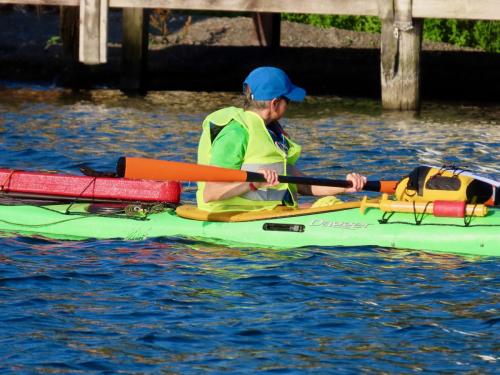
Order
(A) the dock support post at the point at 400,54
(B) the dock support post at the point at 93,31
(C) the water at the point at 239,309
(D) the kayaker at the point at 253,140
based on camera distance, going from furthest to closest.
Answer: (B) the dock support post at the point at 93,31 → (A) the dock support post at the point at 400,54 → (D) the kayaker at the point at 253,140 → (C) the water at the point at 239,309

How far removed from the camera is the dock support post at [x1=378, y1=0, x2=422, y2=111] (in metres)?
14.3

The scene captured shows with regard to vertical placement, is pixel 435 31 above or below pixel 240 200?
above

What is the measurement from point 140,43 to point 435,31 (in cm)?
571

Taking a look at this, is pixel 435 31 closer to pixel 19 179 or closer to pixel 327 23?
pixel 327 23

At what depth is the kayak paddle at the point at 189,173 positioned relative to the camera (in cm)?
764

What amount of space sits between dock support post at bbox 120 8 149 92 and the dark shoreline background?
543 millimetres

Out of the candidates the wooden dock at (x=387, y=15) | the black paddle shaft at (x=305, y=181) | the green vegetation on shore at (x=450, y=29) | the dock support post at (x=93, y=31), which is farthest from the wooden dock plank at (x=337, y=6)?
the black paddle shaft at (x=305, y=181)

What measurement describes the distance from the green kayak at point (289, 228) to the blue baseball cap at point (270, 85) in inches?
31.1

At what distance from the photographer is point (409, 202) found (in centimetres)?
784

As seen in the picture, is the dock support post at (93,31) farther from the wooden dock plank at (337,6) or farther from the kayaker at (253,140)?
the kayaker at (253,140)

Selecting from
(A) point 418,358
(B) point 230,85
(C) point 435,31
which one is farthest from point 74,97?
(A) point 418,358

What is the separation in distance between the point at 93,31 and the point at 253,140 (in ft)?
25.5

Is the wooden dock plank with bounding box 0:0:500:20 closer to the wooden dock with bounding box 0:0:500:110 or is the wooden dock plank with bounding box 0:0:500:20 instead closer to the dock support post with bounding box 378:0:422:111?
the wooden dock with bounding box 0:0:500:110

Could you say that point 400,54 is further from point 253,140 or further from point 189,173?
point 189,173
